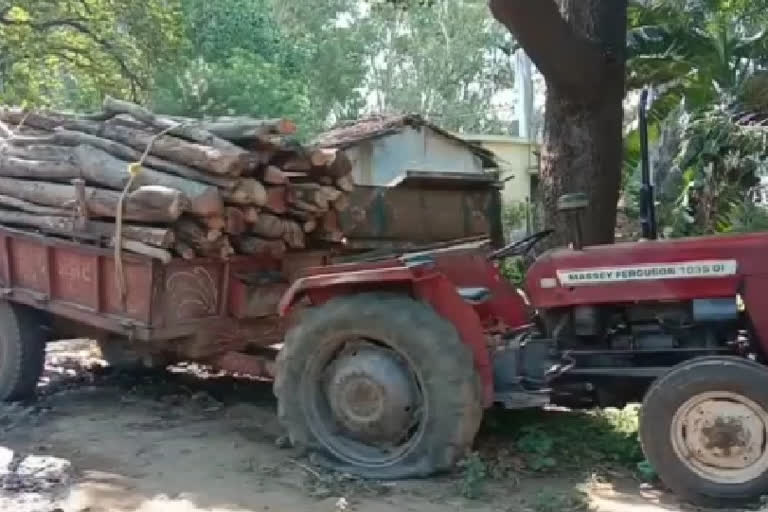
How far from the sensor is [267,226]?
7141mm

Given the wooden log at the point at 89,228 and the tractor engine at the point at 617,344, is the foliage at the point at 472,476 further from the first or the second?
the wooden log at the point at 89,228

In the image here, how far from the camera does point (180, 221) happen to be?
6730 millimetres

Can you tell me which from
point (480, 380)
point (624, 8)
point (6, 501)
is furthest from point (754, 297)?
point (624, 8)

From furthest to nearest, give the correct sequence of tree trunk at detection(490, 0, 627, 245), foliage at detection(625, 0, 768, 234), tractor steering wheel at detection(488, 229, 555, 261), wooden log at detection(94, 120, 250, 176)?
1. foliage at detection(625, 0, 768, 234)
2. tree trunk at detection(490, 0, 627, 245)
3. wooden log at detection(94, 120, 250, 176)
4. tractor steering wheel at detection(488, 229, 555, 261)

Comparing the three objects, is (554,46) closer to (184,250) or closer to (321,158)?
(321,158)

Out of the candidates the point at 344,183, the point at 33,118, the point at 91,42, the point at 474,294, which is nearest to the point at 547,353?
the point at 474,294

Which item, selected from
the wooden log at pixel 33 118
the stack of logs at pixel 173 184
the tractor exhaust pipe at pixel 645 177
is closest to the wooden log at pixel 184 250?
the stack of logs at pixel 173 184

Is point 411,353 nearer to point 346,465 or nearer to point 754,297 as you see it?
point 346,465

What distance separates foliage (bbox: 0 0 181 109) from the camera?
57.5 ft

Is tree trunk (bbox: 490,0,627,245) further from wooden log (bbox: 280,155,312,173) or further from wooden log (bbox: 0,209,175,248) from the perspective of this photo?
wooden log (bbox: 0,209,175,248)

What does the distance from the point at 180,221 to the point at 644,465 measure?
339 centimetres

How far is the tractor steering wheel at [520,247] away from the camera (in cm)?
607

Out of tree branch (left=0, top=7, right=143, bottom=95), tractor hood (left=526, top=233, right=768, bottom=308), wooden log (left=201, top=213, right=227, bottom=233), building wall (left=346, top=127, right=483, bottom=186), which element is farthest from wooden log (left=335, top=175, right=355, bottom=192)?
tree branch (left=0, top=7, right=143, bottom=95)

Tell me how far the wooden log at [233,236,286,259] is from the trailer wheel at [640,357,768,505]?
3.15 metres
